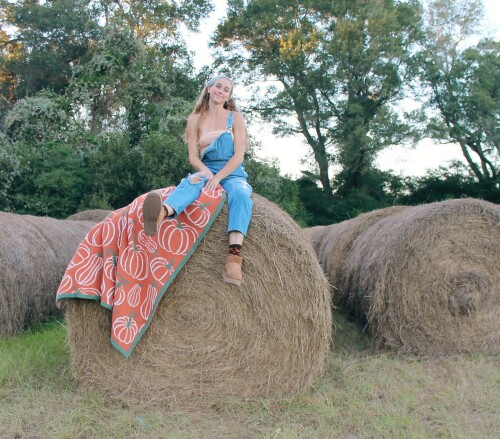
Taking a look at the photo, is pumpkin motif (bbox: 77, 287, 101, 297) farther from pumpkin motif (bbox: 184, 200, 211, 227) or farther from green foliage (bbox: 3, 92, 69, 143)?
green foliage (bbox: 3, 92, 69, 143)

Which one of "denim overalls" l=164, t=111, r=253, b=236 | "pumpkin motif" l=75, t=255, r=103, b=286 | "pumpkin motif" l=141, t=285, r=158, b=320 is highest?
"denim overalls" l=164, t=111, r=253, b=236

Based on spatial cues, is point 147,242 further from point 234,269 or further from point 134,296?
point 234,269

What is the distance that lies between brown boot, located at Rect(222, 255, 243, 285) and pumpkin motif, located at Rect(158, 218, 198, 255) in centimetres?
31

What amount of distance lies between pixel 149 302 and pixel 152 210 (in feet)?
2.41

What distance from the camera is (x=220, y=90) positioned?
4582mm

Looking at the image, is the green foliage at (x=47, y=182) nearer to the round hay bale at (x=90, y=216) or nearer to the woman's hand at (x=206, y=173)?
the round hay bale at (x=90, y=216)

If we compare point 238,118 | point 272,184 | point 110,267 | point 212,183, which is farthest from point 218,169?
point 272,184

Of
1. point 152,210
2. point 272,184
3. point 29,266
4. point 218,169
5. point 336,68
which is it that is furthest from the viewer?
point 336,68

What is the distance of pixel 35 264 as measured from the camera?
20.2 feet

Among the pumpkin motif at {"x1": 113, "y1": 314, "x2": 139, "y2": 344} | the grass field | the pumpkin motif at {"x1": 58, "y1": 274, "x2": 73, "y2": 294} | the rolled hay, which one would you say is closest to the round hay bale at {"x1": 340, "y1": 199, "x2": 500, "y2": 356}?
the grass field

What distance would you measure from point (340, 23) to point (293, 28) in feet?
7.13

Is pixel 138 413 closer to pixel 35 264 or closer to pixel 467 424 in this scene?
pixel 467 424

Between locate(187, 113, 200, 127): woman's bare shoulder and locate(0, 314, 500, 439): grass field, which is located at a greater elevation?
locate(187, 113, 200, 127): woman's bare shoulder

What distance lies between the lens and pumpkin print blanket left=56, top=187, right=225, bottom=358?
3969mm
